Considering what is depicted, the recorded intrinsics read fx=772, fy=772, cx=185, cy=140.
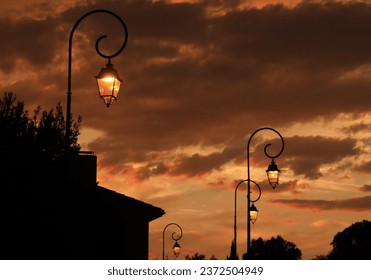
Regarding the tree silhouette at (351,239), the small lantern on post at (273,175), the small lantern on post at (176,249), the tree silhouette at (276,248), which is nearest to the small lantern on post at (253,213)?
the small lantern on post at (273,175)

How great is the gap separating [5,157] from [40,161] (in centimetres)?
106

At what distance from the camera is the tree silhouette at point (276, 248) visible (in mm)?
167625

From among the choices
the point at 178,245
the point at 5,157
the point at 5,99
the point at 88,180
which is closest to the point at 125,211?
the point at 88,180

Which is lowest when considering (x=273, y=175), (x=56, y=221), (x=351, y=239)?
(x=56, y=221)

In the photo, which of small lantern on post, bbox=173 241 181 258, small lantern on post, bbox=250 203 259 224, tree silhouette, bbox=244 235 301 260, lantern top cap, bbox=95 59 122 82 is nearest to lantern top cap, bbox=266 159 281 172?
small lantern on post, bbox=250 203 259 224

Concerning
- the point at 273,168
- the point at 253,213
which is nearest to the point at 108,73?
the point at 273,168

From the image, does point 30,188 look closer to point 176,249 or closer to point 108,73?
point 108,73

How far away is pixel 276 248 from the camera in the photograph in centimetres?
17300

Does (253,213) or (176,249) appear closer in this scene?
(253,213)

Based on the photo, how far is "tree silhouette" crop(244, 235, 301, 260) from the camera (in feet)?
550

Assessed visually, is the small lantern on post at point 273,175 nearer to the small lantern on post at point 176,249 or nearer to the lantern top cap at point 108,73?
the lantern top cap at point 108,73

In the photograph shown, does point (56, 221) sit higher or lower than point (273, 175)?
lower

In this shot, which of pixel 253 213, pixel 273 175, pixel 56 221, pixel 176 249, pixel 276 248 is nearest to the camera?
pixel 56 221
